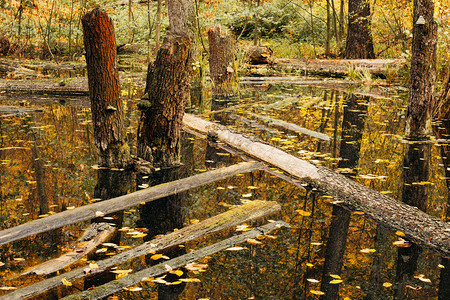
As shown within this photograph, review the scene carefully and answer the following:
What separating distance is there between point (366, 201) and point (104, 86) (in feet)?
10.3

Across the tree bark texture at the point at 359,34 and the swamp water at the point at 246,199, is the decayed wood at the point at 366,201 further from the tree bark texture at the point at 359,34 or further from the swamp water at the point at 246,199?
the tree bark texture at the point at 359,34

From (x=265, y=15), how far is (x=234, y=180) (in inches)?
720

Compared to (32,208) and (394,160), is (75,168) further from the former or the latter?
(394,160)

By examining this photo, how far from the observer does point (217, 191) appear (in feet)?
15.5

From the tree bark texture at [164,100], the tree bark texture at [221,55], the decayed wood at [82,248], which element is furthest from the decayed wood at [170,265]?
the tree bark texture at [221,55]

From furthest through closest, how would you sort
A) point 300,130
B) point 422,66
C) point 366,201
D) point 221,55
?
point 221,55
point 300,130
point 422,66
point 366,201

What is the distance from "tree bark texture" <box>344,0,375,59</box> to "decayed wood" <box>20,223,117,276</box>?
43.6ft

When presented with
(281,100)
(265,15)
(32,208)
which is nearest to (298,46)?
(265,15)

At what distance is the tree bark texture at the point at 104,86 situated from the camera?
184 inches

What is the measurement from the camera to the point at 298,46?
18547 millimetres

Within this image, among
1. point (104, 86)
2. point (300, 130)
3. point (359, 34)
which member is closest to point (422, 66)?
point (300, 130)

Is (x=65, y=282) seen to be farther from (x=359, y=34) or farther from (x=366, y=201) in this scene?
(x=359, y=34)

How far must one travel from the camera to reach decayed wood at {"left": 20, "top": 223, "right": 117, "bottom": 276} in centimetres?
296

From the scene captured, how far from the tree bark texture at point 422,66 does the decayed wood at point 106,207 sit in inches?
129
